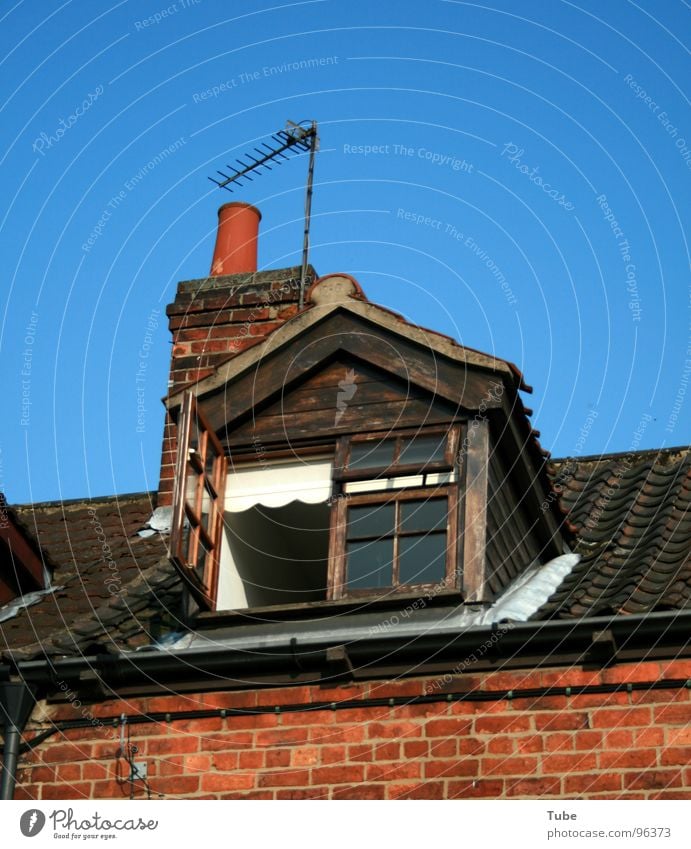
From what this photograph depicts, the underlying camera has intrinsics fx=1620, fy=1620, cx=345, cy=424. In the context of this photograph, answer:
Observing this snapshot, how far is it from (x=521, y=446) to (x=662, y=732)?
267 cm

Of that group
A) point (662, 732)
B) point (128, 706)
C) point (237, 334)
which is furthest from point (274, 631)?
point (237, 334)

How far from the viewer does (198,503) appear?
1062 cm

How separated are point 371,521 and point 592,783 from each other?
2397 millimetres

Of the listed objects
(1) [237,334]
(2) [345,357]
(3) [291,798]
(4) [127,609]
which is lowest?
(3) [291,798]

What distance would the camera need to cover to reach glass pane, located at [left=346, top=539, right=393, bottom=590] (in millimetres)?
10203

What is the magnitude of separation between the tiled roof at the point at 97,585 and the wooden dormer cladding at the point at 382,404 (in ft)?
3.81

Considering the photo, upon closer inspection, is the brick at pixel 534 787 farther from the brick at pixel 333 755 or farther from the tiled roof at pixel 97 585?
the tiled roof at pixel 97 585

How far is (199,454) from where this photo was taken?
1079 centimetres

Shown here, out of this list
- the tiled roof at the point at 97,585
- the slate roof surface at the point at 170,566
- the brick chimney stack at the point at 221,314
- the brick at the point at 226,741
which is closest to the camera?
the brick at the point at 226,741

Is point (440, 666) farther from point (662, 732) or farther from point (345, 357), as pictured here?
point (345, 357)

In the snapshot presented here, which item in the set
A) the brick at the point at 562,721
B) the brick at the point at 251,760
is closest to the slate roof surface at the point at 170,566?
the brick at the point at 562,721

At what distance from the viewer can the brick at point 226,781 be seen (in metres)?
9.48
